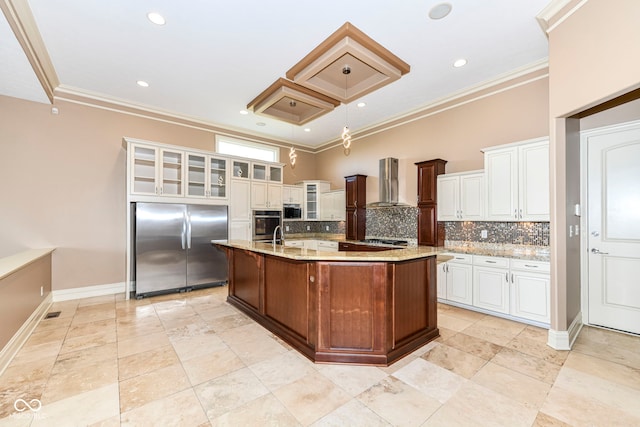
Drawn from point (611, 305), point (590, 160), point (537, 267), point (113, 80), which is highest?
point (113, 80)

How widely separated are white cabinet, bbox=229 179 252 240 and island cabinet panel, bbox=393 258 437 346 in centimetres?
375

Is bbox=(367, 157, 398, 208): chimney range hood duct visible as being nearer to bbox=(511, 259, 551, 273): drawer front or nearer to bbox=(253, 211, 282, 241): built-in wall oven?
bbox=(511, 259, 551, 273): drawer front

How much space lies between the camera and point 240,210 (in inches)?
218

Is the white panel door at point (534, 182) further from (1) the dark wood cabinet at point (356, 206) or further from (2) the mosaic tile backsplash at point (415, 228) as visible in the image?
(1) the dark wood cabinet at point (356, 206)

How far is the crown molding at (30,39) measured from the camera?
2.52m

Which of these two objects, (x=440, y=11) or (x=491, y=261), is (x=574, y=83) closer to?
(x=440, y=11)

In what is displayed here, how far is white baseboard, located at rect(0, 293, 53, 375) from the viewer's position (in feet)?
7.97

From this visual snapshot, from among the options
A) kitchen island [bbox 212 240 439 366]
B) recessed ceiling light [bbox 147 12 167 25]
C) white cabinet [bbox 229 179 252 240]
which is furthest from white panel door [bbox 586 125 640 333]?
white cabinet [bbox 229 179 252 240]

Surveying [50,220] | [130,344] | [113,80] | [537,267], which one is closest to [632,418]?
[537,267]

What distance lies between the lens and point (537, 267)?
3252mm

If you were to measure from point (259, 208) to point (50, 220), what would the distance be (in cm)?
334

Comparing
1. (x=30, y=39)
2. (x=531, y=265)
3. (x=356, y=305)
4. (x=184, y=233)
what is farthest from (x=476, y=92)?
(x=30, y=39)

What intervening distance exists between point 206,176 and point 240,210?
3.03 feet

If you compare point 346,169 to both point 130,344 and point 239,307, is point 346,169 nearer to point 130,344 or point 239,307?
point 239,307
